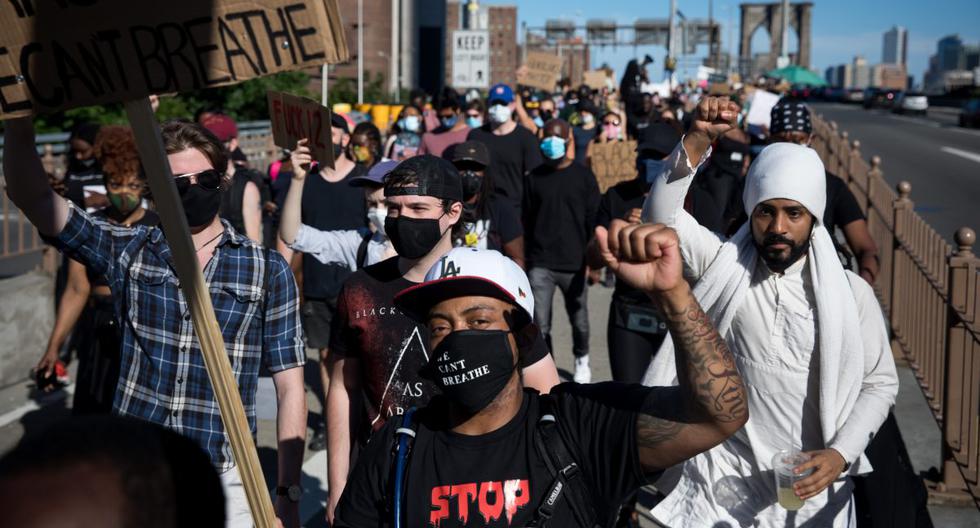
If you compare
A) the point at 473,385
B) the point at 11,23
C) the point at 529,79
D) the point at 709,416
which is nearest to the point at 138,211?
the point at 11,23

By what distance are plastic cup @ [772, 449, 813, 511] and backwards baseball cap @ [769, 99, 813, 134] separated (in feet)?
10.1

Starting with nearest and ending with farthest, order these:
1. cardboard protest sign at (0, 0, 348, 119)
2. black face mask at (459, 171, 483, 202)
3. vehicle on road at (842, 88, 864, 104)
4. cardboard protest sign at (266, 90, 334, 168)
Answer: cardboard protest sign at (0, 0, 348, 119), cardboard protest sign at (266, 90, 334, 168), black face mask at (459, 171, 483, 202), vehicle on road at (842, 88, 864, 104)

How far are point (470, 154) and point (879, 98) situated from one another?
244 feet

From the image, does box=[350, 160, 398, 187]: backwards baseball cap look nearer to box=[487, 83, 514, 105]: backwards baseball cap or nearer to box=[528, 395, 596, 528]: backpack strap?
box=[528, 395, 596, 528]: backpack strap

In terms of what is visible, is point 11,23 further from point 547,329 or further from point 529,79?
point 529,79

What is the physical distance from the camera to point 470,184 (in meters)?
6.46

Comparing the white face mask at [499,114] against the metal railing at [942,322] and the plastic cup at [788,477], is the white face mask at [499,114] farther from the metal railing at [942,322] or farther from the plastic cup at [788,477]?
the plastic cup at [788,477]

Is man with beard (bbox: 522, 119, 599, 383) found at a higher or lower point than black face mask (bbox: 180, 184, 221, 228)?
lower

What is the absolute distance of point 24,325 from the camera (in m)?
→ 8.30

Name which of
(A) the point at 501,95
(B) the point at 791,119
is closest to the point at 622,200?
(B) the point at 791,119

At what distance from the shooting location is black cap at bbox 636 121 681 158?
20.5 ft

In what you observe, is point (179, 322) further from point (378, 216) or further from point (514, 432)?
point (378, 216)

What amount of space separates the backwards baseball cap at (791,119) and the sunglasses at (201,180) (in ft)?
12.2

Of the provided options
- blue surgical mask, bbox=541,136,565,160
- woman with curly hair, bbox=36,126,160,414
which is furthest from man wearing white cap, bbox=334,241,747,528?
blue surgical mask, bbox=541,136,565,160
